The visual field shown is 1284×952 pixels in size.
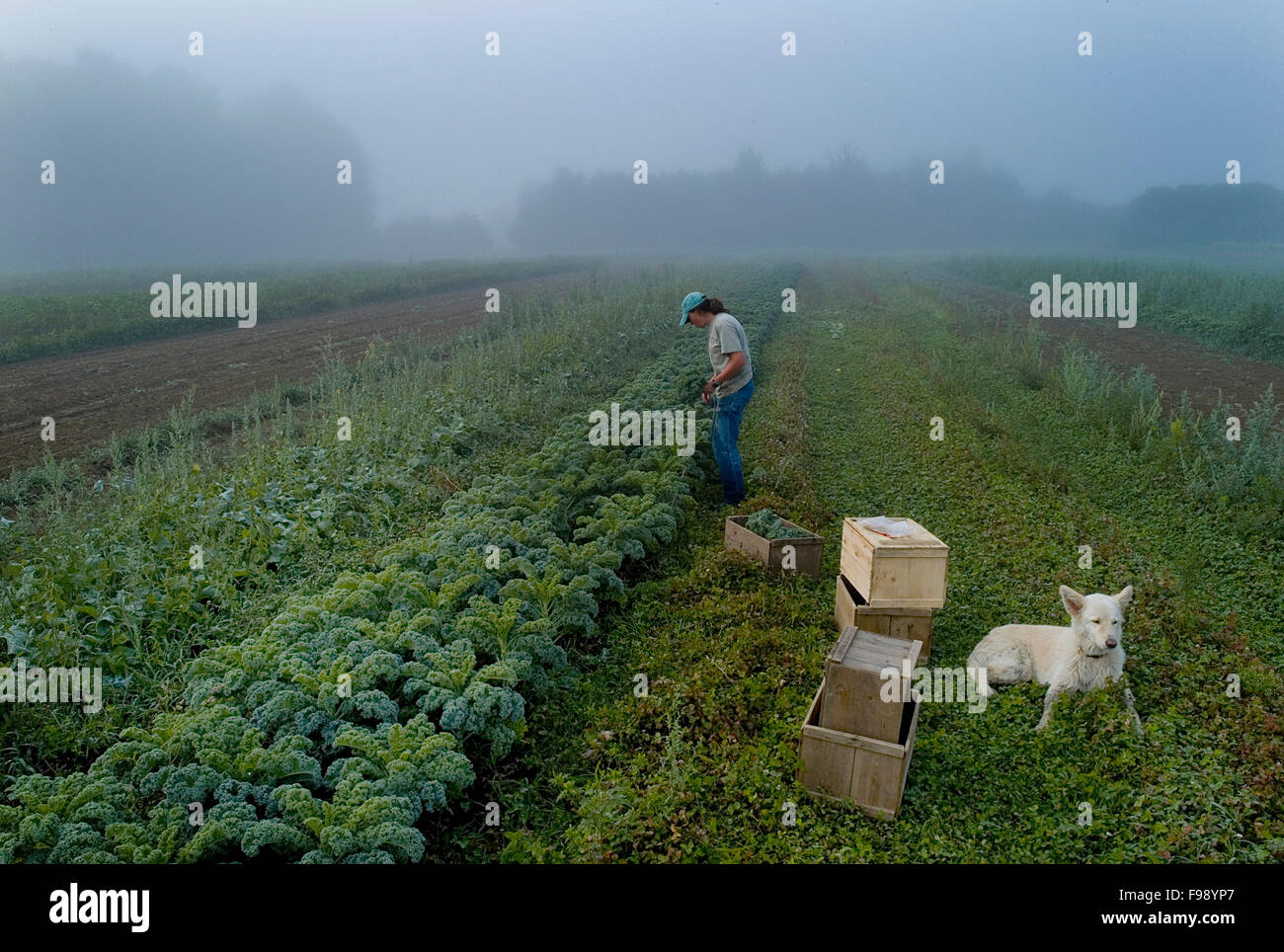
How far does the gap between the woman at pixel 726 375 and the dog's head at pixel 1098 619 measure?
13.5 ft

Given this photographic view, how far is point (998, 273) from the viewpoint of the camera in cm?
4991

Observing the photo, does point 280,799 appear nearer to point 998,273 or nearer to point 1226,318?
point 1226,318

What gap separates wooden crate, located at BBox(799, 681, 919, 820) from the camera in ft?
14.5

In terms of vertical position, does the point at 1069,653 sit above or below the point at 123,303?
below

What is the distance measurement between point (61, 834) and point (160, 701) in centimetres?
155
